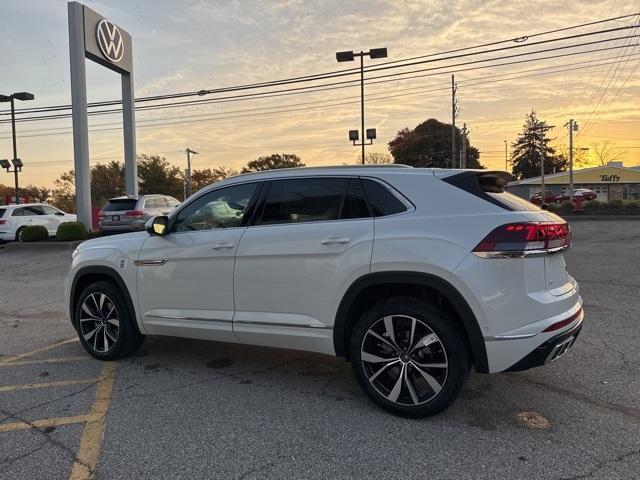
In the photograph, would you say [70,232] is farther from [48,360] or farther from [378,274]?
[378,274]

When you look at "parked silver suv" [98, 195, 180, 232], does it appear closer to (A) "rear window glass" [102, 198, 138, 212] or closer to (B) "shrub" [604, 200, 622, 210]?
(A) "rear window glass" [102, 198, 138, 212]

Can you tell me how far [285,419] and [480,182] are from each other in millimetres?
2143

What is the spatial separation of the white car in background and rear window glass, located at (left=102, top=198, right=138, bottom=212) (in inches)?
162

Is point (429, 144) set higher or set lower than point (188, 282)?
higher

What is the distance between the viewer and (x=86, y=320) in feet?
16.4

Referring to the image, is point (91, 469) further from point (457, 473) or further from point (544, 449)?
A: point (544, 449)

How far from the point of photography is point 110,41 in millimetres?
21000

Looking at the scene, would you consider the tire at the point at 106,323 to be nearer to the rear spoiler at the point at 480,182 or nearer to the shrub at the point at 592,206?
the rear spoiler at the point at 480,182

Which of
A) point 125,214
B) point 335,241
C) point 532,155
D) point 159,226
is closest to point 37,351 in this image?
point 159,226

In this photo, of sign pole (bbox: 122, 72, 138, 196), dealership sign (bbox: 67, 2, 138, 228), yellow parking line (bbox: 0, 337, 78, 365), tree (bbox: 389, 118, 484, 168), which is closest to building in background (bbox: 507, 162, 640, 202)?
tree (bbox: 389, 118, 484, 168)

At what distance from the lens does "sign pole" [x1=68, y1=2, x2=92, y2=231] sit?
19.2m

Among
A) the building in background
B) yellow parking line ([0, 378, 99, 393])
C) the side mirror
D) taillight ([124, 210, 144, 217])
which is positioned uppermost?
the building in background

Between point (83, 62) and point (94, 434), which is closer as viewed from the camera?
point (94, 434)

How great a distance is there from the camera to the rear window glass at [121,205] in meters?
16.8
